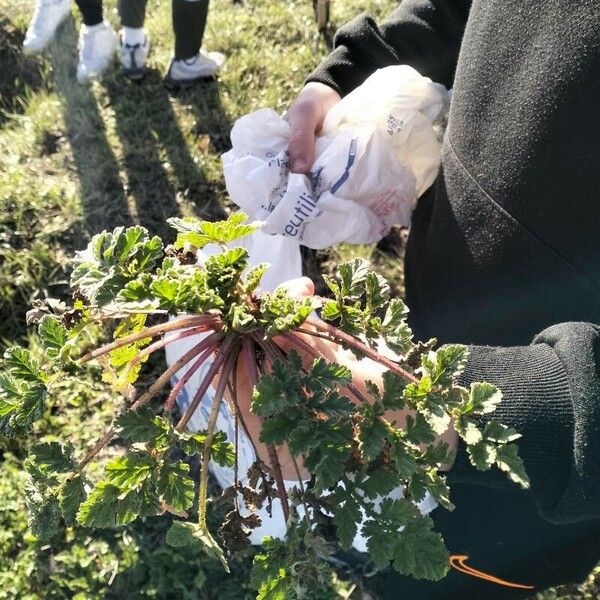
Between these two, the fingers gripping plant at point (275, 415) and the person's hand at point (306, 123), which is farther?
the person's hand at point (306, 123)

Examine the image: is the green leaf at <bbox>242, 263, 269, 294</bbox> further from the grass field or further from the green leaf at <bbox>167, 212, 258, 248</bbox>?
the grass field

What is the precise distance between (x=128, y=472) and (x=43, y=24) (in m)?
3.22

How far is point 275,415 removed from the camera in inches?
36.0

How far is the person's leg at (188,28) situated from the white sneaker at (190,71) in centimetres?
3

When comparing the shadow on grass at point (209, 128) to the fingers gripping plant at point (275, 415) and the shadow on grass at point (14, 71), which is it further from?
the fingers gripping plant at point (275, 415)

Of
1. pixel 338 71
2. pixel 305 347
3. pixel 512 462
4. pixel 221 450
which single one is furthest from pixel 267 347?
pixel 338 71

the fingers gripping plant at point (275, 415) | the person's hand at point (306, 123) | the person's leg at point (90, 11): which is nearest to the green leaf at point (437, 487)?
the fingers gripping plant at point (275, 415)

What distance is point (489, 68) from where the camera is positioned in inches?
61.3

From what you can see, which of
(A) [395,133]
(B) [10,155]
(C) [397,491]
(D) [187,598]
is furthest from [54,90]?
(C) [397,491]

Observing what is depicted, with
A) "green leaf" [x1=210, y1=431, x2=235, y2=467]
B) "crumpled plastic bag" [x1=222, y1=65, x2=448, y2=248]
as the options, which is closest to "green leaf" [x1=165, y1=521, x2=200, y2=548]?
"green leaf" [x1=210, y1=431, x2=235, y2=467]

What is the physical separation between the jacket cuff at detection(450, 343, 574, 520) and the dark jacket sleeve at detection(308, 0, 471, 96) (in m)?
1.13

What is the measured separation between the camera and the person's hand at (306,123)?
2.02 m

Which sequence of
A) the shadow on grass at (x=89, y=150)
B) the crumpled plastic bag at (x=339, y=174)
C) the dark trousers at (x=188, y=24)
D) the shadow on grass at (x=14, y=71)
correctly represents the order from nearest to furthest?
the crumpled plastic bag at (x=339, y=174) → the shadow on grass at (x=89, y=150) → the dark trousers at (x=188, y=24) → the shadow on grass at (x=14, y=71)

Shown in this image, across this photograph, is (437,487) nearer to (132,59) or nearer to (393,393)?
(393,393)
